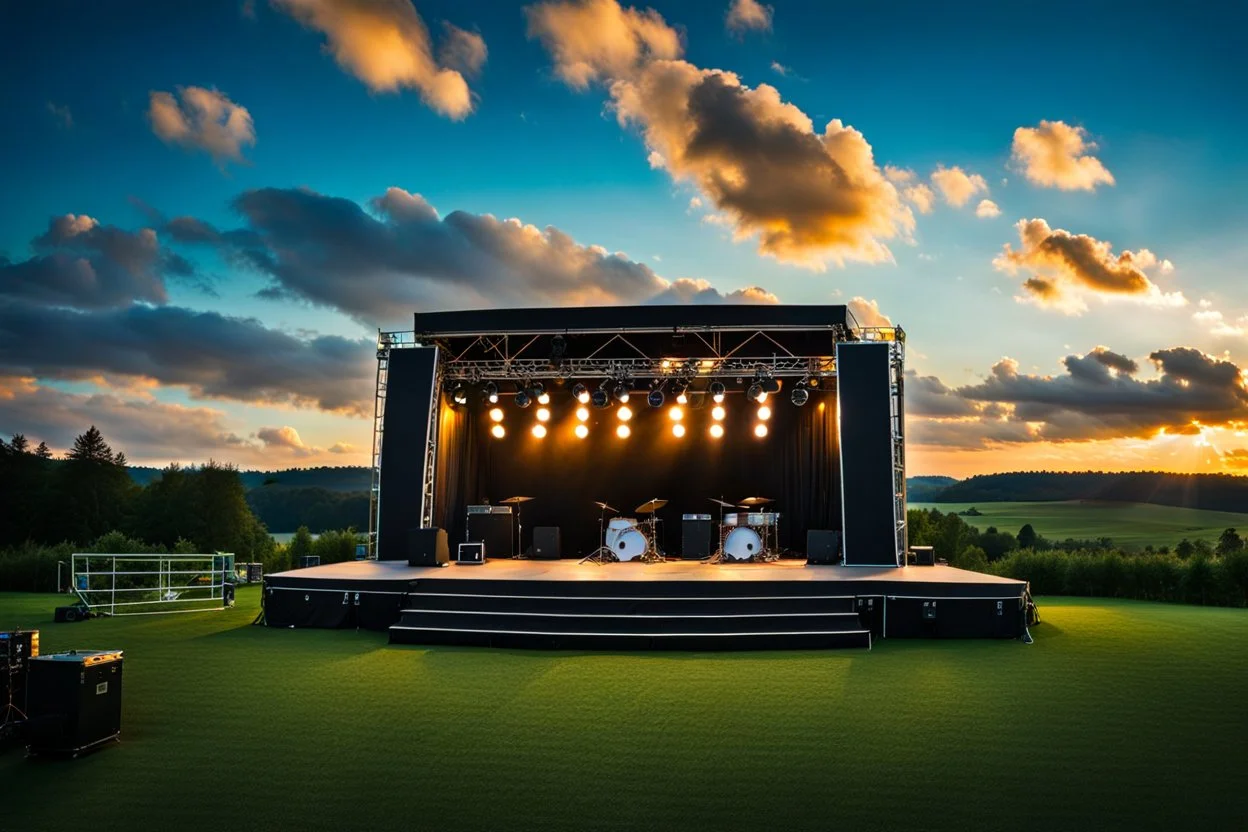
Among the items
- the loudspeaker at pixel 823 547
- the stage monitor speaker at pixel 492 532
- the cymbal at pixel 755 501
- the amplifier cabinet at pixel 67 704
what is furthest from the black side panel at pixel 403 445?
the amplifier cabinet at pixel 67 704

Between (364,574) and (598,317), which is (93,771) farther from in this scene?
(598,317)

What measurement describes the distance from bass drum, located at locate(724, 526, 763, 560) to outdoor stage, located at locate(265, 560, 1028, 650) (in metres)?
2.92

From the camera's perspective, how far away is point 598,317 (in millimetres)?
12641

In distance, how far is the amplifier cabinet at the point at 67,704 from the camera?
4.62 metres

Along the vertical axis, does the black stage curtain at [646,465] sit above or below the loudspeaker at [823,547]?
above

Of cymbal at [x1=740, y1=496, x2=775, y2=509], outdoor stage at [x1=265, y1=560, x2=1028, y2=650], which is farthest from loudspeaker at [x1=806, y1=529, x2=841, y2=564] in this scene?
outdoor stage at [x1=265, y1=560, x2=1028, y2=650]

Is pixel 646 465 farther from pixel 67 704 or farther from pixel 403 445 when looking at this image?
pixel 67 704

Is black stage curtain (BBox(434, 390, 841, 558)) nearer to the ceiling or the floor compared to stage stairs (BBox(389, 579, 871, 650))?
nearer to the ceiling

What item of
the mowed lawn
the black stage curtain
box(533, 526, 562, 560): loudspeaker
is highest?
the black stage curtain

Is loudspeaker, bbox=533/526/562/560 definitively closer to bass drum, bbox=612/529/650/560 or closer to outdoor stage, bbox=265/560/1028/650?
bass drum, bbox=612/529/650/560

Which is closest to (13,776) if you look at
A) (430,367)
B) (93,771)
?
(93,771)

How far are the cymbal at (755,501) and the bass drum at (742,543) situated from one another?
0.74m

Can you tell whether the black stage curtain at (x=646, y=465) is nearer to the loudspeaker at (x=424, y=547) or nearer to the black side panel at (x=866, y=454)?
the black side panel at (x=866, y=454)

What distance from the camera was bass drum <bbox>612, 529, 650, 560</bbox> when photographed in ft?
43.9
